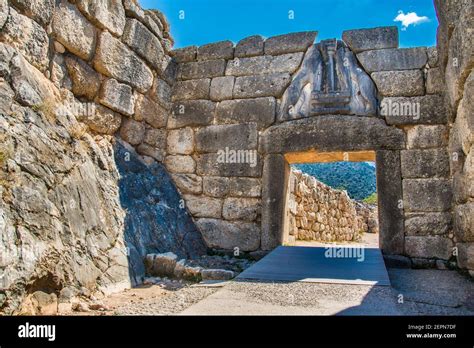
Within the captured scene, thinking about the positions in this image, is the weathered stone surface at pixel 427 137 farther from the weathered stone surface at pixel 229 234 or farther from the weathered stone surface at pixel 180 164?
the weathered stone surface at pixel 180 164

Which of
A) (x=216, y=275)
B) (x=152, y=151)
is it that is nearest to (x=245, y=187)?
(x=152, y=151)

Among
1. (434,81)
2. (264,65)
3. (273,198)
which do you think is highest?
(264,65)

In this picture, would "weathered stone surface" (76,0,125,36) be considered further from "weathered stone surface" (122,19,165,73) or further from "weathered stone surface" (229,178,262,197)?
"weathered stone surface" (229,178,262,197)

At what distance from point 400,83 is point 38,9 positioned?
4540mm

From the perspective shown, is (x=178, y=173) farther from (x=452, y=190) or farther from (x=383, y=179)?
(x=452, y=190)

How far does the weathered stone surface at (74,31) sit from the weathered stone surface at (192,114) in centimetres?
182

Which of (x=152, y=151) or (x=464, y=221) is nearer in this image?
(x=464, y=221)

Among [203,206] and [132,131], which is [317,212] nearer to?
[203,206]

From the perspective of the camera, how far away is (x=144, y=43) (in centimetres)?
529

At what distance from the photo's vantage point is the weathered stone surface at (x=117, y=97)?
4611 mm

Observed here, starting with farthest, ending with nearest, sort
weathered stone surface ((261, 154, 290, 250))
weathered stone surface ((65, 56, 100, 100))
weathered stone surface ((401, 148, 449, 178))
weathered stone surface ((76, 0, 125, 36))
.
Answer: weathered stone surface ((261, 154, 290, 250)) → weathered stone surface ((401, 148, 449, 178)) → weathered stone surface ((76, 0, 125, 36)) → weathered stone surface ((65, 56, 100, 100))

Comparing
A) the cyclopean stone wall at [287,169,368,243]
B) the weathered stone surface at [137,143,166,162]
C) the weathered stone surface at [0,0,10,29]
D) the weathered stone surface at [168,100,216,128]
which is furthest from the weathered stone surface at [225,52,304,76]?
the weathered stone surface at [0,0,10,29]

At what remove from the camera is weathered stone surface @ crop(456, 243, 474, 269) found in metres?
3.80

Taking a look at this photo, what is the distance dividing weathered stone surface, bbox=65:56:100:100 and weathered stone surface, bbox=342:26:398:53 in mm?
3621
